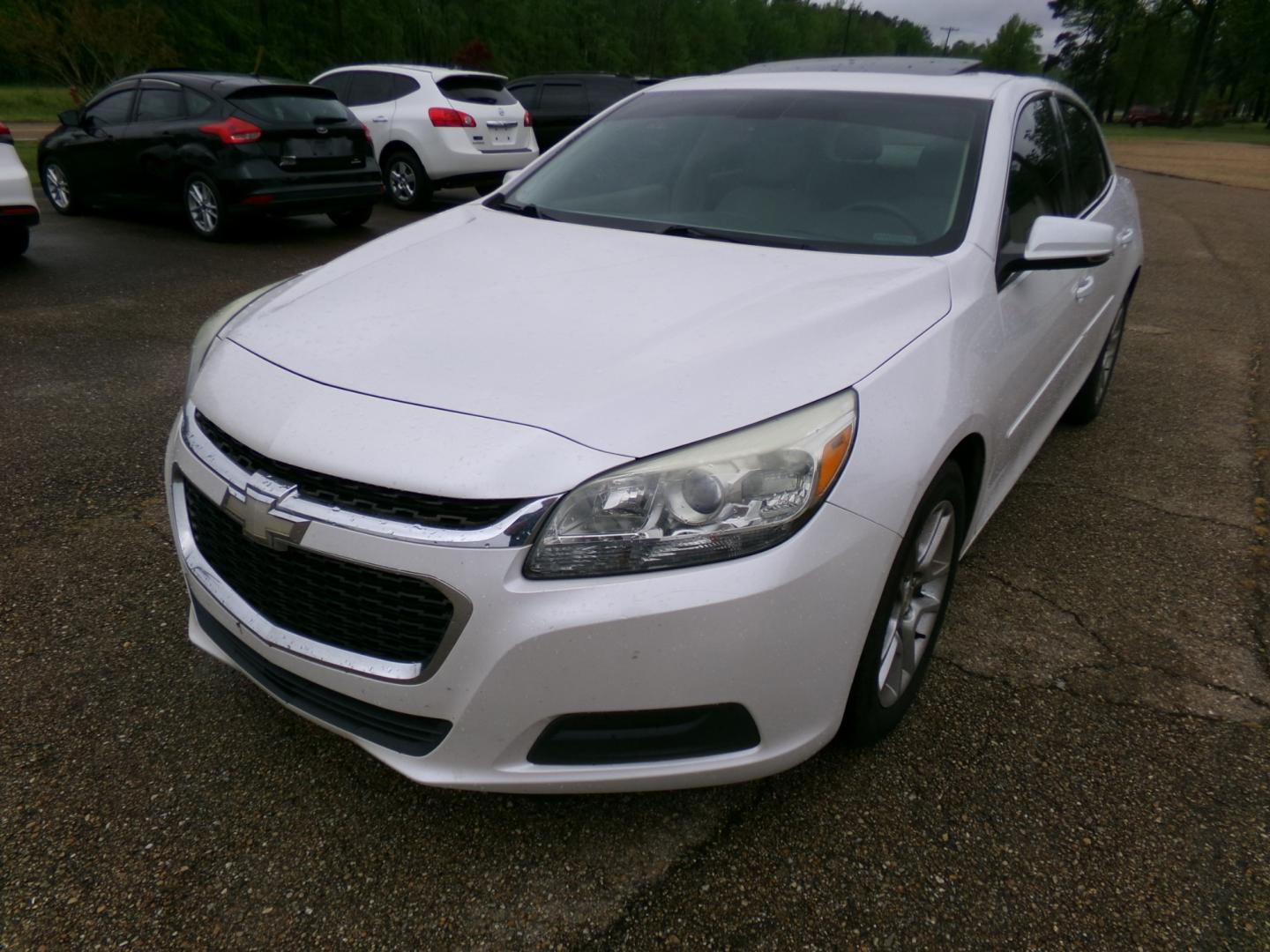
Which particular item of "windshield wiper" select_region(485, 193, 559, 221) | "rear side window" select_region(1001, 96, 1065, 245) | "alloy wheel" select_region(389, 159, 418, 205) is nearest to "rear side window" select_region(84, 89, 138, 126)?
"alloy wheel" select_region(389, 159, 418, 205)

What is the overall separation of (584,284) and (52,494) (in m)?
2.47

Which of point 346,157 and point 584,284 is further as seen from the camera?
point 346,157

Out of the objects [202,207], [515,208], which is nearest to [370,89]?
[202,207]

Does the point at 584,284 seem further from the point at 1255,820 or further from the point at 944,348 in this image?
the point at 1255,820

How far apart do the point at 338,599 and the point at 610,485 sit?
22.8 inches

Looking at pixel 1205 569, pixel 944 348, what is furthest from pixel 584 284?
pixel 1205 569

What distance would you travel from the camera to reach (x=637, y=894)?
193 centimetres

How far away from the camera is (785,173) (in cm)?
298

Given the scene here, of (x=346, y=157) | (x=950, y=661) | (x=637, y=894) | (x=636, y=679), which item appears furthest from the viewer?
(x=346, y=157)

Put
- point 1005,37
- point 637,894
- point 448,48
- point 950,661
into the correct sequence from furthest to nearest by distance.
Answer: point 1005,37 → point 448,48 → point 950,661 → point 637,894

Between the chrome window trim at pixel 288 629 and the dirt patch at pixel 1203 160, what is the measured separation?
21.2 m

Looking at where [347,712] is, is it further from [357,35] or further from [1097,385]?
[357,35]

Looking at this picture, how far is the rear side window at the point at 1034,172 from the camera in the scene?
284 centimetres

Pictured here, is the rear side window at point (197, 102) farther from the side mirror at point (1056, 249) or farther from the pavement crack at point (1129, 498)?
the side mirror at point (1056, 249)
